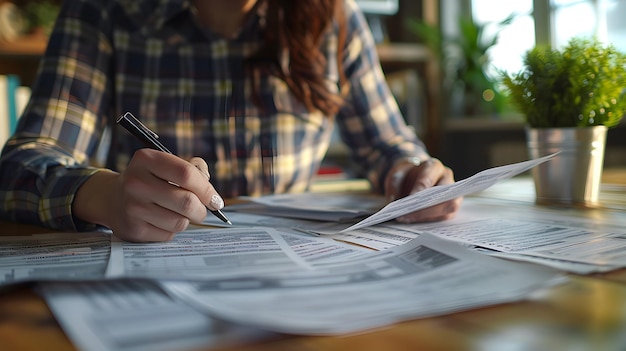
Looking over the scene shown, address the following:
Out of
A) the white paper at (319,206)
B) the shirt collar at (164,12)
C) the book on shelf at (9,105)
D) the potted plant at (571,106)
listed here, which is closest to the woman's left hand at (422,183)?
the white paper at (319,206)

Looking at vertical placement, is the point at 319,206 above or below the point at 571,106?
below

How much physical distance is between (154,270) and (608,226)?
0.47 m

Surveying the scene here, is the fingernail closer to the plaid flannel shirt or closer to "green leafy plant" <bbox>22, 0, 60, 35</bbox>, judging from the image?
the plaid flannel shirt

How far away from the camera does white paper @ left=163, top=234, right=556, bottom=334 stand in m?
0.30

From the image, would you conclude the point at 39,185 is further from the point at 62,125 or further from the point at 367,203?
the point at 367,203

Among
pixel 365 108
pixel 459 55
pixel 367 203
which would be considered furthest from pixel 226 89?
pixel 459 55

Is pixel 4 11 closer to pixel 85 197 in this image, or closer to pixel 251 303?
pixel 85 197

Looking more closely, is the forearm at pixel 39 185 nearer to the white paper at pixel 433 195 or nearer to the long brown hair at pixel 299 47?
the white paper at pixel 433 195

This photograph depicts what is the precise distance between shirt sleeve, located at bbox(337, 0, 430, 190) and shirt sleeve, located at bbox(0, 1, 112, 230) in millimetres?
525

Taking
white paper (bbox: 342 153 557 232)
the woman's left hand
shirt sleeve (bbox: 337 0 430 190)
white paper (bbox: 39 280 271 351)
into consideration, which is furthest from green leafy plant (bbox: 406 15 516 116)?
white paper (bbox: 39 280 271 351)

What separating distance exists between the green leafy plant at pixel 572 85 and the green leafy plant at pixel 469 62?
1.81m

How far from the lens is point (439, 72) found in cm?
281

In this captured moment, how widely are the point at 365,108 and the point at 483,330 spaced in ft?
3.32

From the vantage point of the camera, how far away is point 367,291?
35 cm
